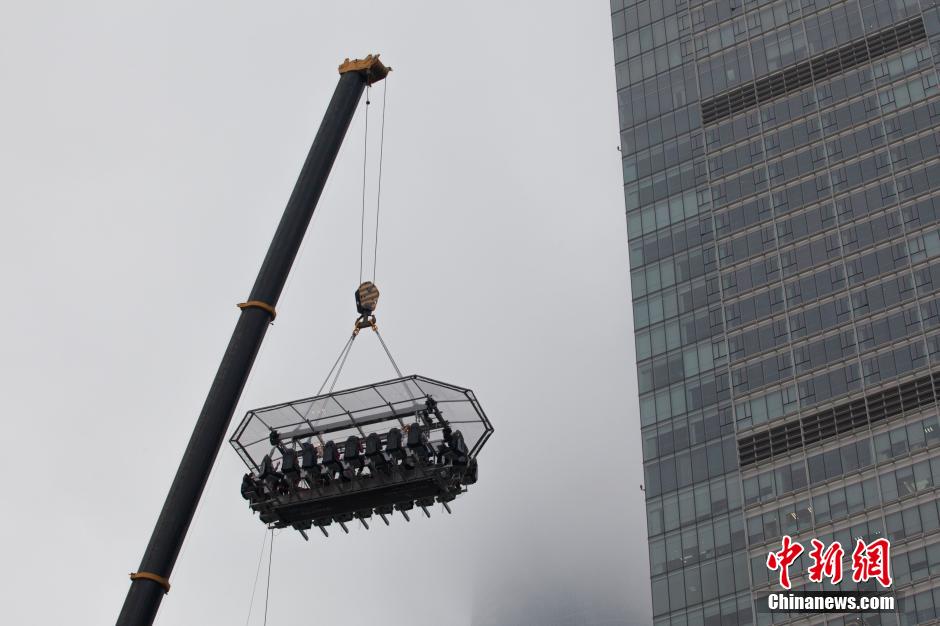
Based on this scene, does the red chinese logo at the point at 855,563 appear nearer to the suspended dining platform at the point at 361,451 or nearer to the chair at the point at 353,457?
the suspended dining platform at the point at 361,451

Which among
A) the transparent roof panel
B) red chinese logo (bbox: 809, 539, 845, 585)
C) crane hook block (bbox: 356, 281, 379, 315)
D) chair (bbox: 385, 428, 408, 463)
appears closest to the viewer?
chair (bbox: 385, 428, 408, 463)

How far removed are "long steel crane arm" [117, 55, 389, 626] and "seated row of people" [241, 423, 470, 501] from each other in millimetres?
4211

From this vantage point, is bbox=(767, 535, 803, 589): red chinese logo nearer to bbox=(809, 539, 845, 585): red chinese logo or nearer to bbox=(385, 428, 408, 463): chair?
bbox=(809, 539, 845, 585): red chinese logo

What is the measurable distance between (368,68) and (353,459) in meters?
17.0

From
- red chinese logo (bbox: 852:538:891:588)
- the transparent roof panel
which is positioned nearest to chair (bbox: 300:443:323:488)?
the transparent roof panel

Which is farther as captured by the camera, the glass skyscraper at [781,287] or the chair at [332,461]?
the glass skyscraper at [781,287]

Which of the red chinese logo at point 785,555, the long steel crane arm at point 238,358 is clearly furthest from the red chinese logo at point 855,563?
the long steel crane arm at point 238,358

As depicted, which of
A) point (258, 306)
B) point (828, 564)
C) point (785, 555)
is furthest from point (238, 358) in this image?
point (785, 555)

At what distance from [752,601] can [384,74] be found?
66858mm
